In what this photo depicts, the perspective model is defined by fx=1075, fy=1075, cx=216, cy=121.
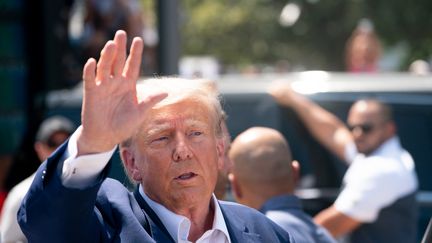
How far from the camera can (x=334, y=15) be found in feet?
94.9

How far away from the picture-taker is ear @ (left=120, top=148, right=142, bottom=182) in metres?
3.02

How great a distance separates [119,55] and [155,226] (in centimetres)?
56

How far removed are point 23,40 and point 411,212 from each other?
3313 mm

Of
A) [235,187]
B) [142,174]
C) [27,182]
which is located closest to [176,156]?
[142,174]

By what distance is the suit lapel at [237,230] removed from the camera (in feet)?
9.93

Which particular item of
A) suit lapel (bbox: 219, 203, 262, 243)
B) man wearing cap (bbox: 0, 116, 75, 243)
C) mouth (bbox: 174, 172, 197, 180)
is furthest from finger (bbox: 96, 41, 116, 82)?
man wearing cap (bbox: 0, 116, 75, 243)

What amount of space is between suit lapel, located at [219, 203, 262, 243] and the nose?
0.27 metres

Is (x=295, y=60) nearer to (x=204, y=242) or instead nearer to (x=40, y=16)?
(x=40, y=16)

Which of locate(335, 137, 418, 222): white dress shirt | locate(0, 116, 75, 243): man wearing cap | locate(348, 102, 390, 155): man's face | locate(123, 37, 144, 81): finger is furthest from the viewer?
locate(348, 102, 390, 155): man's face

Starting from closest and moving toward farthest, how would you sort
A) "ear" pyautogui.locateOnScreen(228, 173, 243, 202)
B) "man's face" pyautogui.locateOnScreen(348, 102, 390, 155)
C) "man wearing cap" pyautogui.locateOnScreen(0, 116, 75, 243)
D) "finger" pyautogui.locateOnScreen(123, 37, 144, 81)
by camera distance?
"finger" pyautogui.locateOnScreen(123, 37, 144, 81) → "ear" pyautogui.locateOnScreen(228, 173, 243, 202) → "man wearing cap" pyautogui.locateOnScreen(0, 116, 75, 243) → "man's face" pyautogui.locateOnScreen(348, 102, 390, 155)

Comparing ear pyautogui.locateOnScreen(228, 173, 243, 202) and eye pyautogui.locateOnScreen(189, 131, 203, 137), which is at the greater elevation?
eye pyautogui.locateOnScreen(189, 131, 203, 137)

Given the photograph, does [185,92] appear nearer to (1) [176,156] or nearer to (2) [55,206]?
(1) [176,156]

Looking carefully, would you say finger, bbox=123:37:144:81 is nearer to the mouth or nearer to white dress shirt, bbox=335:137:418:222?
the mouth

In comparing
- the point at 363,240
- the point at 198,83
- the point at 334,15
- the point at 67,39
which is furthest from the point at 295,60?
the point at 198,83
